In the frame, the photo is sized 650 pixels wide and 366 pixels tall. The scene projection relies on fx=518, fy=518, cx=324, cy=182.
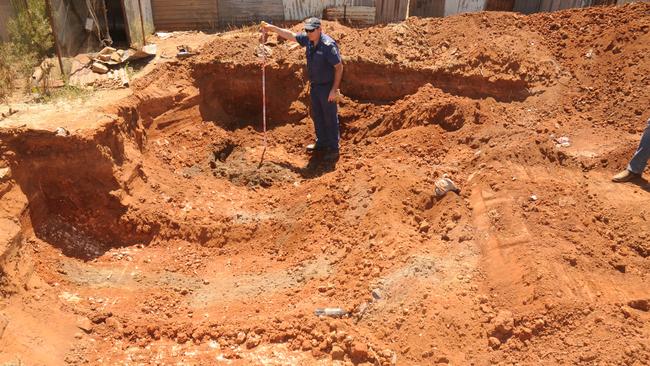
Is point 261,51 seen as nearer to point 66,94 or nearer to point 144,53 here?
point 144,53

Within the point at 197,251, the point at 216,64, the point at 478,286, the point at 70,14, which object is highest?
the point at 70,14

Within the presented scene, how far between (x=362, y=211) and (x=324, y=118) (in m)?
2.06

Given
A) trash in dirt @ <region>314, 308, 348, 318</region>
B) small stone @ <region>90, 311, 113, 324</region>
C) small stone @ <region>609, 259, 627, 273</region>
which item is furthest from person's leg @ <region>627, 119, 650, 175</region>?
small stone @ <region>90, 311, 113, 324</region>

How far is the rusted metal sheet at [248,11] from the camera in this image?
10820mm

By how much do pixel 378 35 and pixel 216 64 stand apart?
9.18 feet

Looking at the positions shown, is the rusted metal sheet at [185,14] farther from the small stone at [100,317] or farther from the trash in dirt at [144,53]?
the small stone at [100,317]

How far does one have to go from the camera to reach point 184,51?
8.62 m

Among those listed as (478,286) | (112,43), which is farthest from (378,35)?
(478,286)

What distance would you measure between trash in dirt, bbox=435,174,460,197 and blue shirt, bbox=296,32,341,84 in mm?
2238

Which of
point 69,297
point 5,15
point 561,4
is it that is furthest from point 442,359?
point 561,4

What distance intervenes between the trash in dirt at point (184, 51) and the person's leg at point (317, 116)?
93.7 inches

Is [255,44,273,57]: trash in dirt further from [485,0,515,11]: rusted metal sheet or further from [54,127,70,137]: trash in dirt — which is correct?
[485,0,515,11]: rusted metal sheet

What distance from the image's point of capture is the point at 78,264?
229 inches

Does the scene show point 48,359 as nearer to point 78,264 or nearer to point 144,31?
point 78,264
